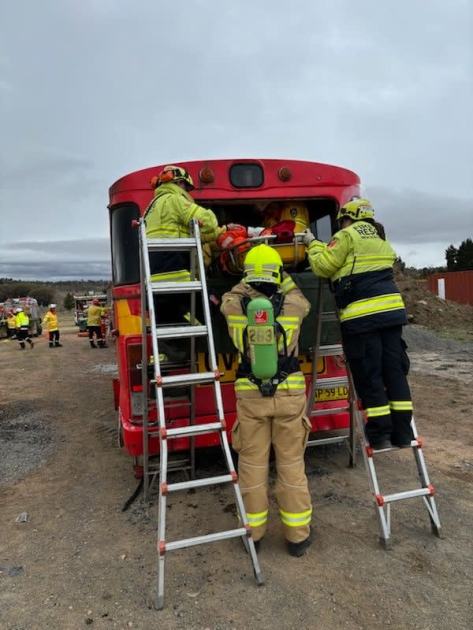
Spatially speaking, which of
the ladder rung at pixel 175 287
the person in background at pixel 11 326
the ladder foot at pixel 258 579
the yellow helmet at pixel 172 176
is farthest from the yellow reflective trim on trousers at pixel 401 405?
the person in background at pixel 11 326

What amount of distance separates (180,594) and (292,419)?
1235 millimetres

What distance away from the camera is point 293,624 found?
2.52 meters

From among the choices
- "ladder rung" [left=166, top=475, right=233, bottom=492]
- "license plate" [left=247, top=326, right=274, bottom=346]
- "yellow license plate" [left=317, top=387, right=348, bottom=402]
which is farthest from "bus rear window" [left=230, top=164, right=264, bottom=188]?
"ladder rung" [left=166, top=475, right=233, bottom=492]

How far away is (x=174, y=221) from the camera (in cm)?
363

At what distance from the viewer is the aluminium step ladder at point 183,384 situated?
2801 mm

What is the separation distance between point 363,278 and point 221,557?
2.10 metres

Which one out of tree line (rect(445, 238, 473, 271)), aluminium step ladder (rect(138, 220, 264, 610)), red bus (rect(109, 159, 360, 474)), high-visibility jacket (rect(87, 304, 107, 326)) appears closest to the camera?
aluminium step ladder (rect(138, 220, 264, 610))

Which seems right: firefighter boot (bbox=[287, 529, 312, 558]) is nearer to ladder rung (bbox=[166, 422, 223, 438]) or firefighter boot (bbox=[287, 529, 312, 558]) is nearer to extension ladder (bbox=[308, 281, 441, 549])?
extension ladder (bbox=[308, 281, 441, 549])

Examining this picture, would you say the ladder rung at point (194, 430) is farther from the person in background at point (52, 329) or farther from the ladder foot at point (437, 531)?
the person in background at point (52, 329)

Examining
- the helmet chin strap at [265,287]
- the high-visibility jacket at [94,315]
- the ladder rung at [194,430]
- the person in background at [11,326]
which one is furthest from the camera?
the person in background at [11,326]

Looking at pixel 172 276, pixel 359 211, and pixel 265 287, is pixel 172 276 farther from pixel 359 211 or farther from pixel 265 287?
pixel 359 211

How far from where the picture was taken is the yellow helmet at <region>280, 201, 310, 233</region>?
14.8 feet

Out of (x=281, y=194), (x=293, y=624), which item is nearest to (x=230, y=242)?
(x=281, y=194)

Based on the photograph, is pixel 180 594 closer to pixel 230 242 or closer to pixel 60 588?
pixel 60 588
